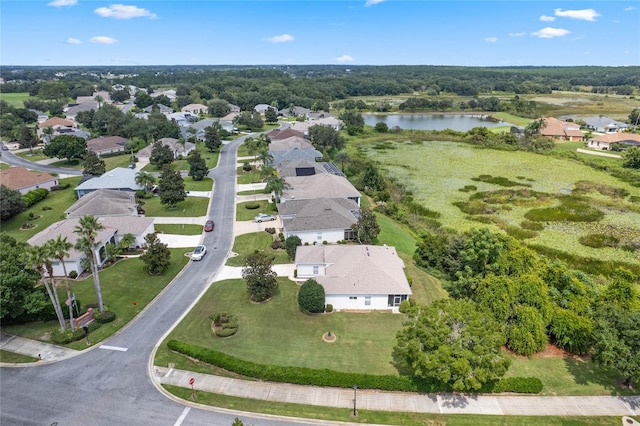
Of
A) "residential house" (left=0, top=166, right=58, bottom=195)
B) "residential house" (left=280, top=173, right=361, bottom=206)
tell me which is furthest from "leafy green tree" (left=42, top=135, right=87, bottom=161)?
"residential house" (left=280, top=173, right=361, bottom=206)

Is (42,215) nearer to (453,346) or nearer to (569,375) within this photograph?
(453,346)

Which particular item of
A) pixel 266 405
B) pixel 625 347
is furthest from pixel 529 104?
pixel 266 405

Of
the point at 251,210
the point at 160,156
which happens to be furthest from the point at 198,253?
the point at 160,156

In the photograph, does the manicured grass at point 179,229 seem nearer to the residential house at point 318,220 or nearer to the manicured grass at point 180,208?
the manicured grass at point 180,208

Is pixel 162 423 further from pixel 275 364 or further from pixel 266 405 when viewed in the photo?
pixel 275 364

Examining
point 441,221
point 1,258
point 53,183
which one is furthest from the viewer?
point 53,183

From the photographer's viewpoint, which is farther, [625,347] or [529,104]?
[529,104]

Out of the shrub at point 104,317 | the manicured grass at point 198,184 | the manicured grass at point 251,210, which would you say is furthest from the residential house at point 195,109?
the shrub at point 104,317
